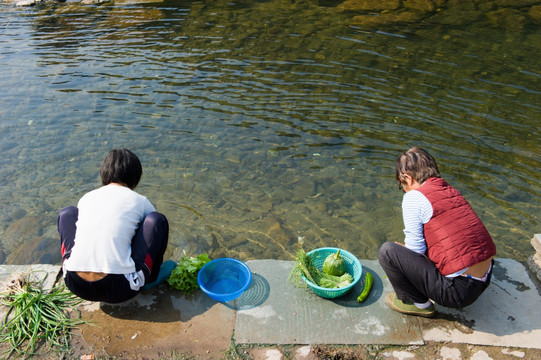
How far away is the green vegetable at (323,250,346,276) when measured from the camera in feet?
13.1

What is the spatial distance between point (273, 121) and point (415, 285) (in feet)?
15.9

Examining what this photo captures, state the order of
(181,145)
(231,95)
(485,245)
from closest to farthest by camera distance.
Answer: (485,245)
(181,145)
(231,95)

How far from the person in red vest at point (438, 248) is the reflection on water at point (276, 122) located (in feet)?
5.73

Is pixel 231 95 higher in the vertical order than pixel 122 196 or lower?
lower

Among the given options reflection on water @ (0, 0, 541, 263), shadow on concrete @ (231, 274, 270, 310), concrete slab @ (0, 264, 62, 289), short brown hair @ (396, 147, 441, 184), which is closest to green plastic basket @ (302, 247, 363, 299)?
shadow on concrete @ (231, 274, 270, 310)

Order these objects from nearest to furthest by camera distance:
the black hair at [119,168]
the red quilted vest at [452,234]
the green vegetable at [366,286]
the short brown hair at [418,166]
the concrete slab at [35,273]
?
the red quilted vest at [452,234], the short brown hair at [418,166], the black hair at [119,168], the green vegetable at [366,286], the concrete slab at [35,273]

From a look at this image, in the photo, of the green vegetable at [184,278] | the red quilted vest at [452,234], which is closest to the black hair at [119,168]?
the green vegetable at [184,278]

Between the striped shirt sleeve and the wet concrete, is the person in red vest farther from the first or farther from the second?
the wet concrete

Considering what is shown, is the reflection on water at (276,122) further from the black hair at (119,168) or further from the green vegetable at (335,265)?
the black hair at (119,168)

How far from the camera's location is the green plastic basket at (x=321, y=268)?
148 inches

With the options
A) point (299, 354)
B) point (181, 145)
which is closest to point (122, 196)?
point (299, 354)

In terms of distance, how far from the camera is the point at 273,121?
7859 millimetres

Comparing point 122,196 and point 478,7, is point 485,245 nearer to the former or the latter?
point 122,196

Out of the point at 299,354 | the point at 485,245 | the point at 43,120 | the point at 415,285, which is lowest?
the point at 43,120
